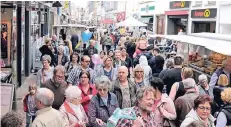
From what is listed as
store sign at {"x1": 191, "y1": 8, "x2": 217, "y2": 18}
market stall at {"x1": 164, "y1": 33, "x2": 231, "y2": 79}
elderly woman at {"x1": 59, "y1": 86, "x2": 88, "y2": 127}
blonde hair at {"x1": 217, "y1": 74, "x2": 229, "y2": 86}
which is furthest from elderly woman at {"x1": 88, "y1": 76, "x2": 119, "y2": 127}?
store sign at {"x1": 191, "y1": 8, "x2": 217, "y2": 18}

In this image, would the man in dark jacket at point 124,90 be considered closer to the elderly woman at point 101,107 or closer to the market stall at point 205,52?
the elderly woman at point 101,107

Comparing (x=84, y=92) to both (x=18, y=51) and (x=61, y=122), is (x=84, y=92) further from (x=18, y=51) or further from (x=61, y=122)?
(x=18, y=51)

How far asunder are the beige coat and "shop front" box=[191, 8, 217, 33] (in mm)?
17556

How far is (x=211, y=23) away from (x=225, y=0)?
13.0ft

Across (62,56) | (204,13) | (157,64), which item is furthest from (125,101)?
(204,13)

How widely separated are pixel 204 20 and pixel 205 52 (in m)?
11.6

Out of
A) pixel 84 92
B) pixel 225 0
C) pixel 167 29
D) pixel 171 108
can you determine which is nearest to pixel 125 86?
pixel 84 92

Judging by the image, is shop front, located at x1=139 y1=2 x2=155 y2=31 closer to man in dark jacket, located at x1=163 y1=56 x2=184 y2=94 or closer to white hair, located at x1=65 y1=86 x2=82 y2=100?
man in dark jacket, located at x1=163 y1=56 x2=184 y2=94

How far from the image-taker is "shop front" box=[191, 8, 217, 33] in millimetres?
21969

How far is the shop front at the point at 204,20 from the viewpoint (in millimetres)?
21969

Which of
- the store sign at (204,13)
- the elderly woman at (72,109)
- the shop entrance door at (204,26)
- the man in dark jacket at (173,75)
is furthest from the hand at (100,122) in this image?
the shop entrance door at (204,26)

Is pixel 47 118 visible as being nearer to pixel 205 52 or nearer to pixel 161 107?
pixel 161 107

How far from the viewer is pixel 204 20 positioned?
75.7 feet

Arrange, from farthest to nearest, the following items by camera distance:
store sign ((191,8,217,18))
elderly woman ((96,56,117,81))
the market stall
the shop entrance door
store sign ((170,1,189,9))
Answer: store sign ((170,1,189,9)), the shop entrance door, store sign ((191,8,217,18)), the market stall, elderly woman ((96,56,117,81))
